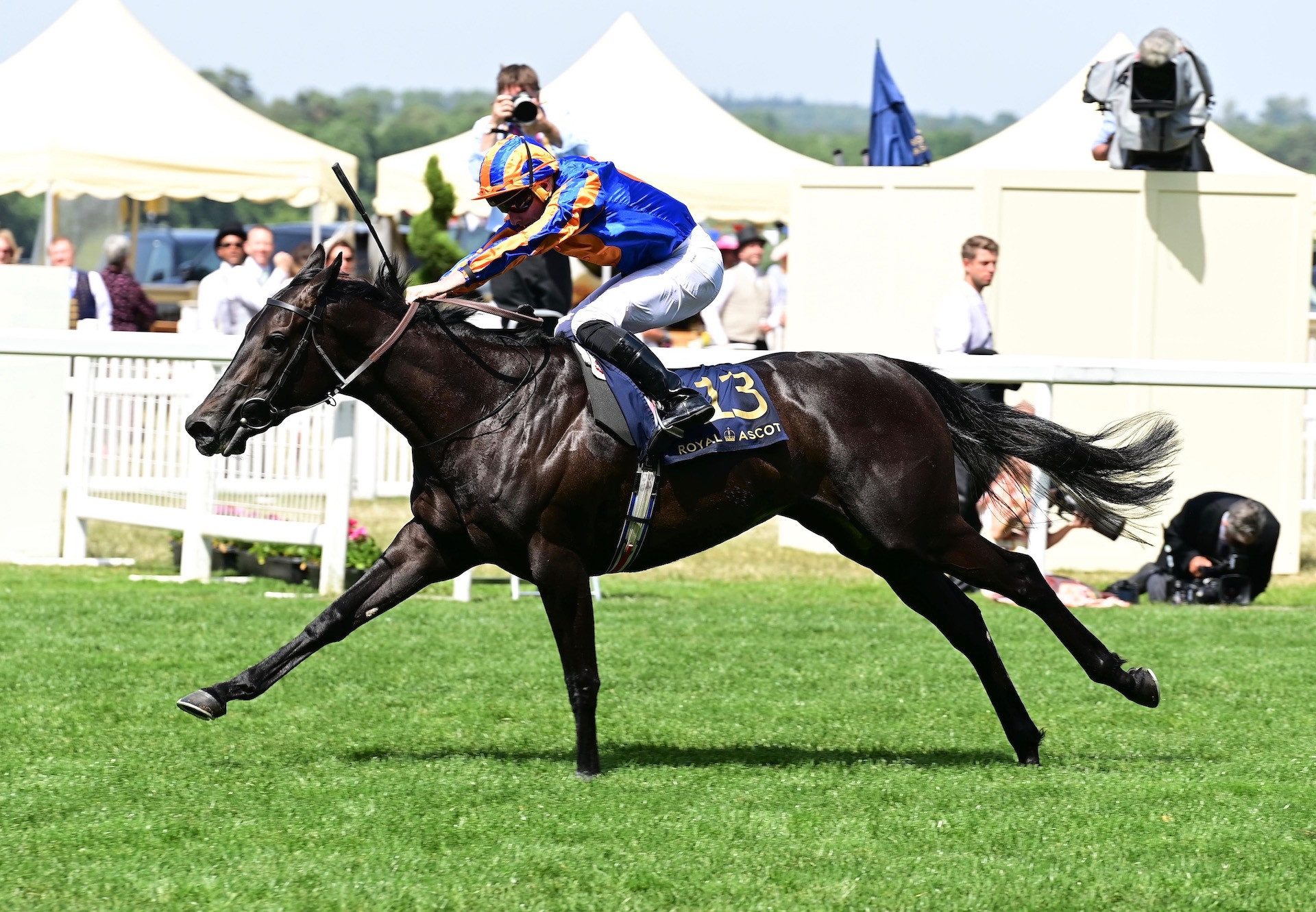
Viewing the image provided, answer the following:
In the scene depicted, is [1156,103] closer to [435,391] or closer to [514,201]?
[514,201]

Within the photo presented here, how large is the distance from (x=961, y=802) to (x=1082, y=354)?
6236 mm

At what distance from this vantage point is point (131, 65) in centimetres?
1820

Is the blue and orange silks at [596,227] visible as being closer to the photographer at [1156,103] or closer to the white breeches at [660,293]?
the white breeches at [660,293]

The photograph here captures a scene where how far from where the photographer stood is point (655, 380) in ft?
18.0

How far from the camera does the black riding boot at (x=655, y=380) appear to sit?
5496 mm

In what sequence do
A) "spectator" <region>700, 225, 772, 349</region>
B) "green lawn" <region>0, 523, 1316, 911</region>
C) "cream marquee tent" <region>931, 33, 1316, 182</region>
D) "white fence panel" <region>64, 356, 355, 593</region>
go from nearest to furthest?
"green lawn" <region>0, 523, 1316, 911</region> < "white fence panel" <region>64, 356, 355, 593</region> < "spectator" <region>700, 225, 772, 349</region> < "cream marquee tent" <region>931, 33, 1316, 182</region>

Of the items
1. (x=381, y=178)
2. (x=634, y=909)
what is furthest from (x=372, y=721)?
(x=381, y=178)

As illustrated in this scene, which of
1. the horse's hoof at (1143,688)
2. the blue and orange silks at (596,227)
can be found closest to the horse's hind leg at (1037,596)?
the horse's hoof at (1143,688)

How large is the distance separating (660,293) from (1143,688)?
1.95m

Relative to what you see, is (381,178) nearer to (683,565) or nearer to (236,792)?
(683,565)

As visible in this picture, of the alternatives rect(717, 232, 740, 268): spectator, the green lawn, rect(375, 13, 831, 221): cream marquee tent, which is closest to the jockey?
the green lawn

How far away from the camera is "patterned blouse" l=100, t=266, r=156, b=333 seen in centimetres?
1211

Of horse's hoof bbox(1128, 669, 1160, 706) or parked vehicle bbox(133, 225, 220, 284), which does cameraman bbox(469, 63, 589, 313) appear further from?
parked vehicle bbox(133, 225, 220, 284)

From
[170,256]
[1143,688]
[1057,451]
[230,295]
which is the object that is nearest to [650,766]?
[1143,688]
